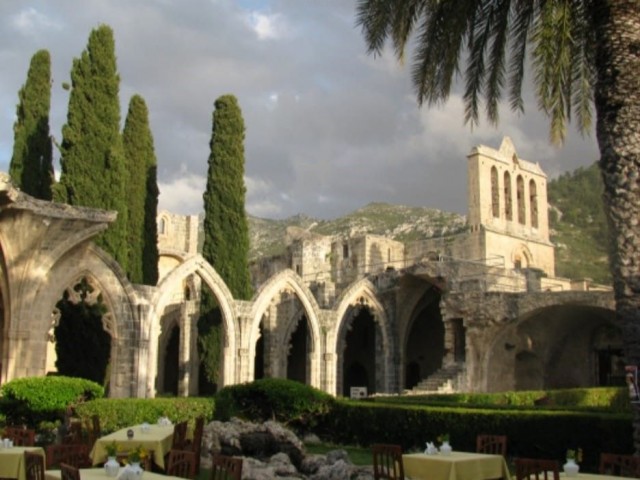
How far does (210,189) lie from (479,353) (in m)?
10.5

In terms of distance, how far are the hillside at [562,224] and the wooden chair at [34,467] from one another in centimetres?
4513

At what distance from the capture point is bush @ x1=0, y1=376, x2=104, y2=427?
48.3 ft

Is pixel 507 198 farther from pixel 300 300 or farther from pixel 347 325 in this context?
pixel 300 300

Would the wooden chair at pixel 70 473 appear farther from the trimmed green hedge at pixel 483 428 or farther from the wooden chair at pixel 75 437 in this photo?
the trimmed green hedge at pixel 483 428

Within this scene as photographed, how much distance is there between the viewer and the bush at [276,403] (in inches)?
616

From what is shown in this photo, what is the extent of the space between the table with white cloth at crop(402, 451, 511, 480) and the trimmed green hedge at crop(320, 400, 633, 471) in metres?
4.35

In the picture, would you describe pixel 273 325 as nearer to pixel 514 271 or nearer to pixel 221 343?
pixel 221 343

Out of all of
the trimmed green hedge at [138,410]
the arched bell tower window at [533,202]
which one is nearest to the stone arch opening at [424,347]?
the arched bell tower window at [533,202]

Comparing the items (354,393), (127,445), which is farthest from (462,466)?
(354,393)

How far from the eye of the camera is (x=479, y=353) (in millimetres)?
25719

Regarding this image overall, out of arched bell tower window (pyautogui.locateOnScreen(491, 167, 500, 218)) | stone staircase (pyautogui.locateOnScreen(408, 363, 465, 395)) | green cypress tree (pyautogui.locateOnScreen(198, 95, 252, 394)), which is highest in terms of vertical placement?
arched bell tower window (pyautogui.locateOnScreen(491, 167, 500, 218))

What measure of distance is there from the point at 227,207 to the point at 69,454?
18.9 m

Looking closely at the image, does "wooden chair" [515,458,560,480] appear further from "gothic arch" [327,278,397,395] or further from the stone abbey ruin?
"gothic arch" [327,278,397,395]

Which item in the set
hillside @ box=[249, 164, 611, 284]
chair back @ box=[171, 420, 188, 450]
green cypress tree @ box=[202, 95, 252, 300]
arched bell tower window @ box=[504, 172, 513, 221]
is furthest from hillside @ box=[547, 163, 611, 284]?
chair back @ box=[171, 420, 188, 450]
